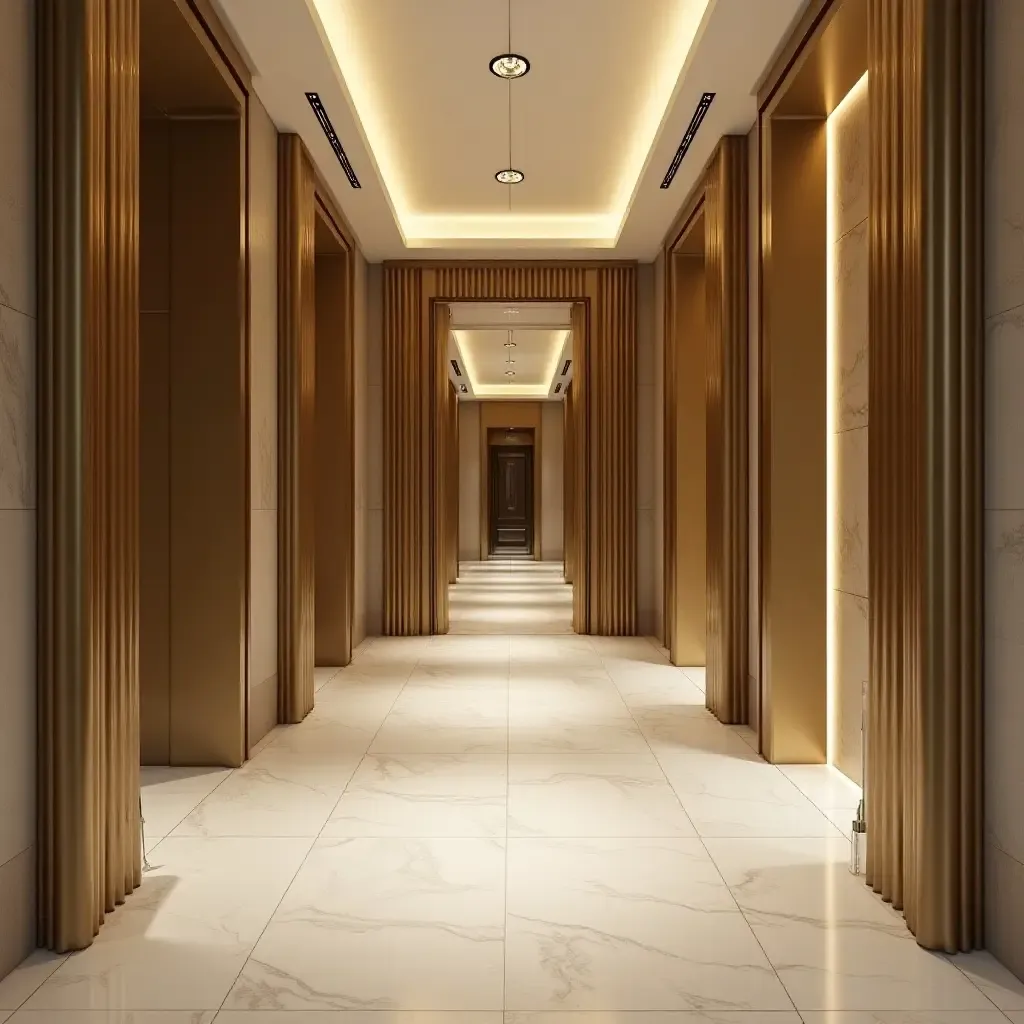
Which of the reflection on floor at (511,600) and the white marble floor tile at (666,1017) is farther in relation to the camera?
the reflection on floor at (511,600)

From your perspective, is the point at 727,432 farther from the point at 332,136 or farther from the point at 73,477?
the point at 73,477

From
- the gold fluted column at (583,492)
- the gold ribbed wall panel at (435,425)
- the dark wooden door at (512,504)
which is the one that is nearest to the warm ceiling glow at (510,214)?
the gold ribbed wall panel at (435,425)


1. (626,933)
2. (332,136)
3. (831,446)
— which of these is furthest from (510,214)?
(626,933)

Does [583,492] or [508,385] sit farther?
[508,385]

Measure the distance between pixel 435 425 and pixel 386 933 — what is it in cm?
706

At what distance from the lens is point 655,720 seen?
5.99 metres

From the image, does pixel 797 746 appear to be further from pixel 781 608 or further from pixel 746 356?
pixel 746 356

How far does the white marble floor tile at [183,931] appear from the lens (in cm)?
264

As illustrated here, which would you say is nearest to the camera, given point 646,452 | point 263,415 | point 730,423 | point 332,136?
point 263,415

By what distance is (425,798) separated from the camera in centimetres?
439

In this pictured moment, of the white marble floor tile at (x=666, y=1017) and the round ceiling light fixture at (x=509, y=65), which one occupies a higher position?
the round ceiling light fixture at (x=509, y=65)

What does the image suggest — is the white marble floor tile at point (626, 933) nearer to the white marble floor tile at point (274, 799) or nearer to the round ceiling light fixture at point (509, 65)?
the white marble floor tile at point (274, 799)

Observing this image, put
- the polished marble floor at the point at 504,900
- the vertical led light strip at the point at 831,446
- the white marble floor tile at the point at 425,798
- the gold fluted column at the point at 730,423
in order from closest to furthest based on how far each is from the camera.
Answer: the polished marble floor at the point at 504,900 → the white marble floor tile at the point at 425,798 → the vertical led light strip at the point at 831,446 → the gold fluted column at the point at 730,423

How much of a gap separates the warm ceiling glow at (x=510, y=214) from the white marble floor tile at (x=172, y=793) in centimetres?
375
